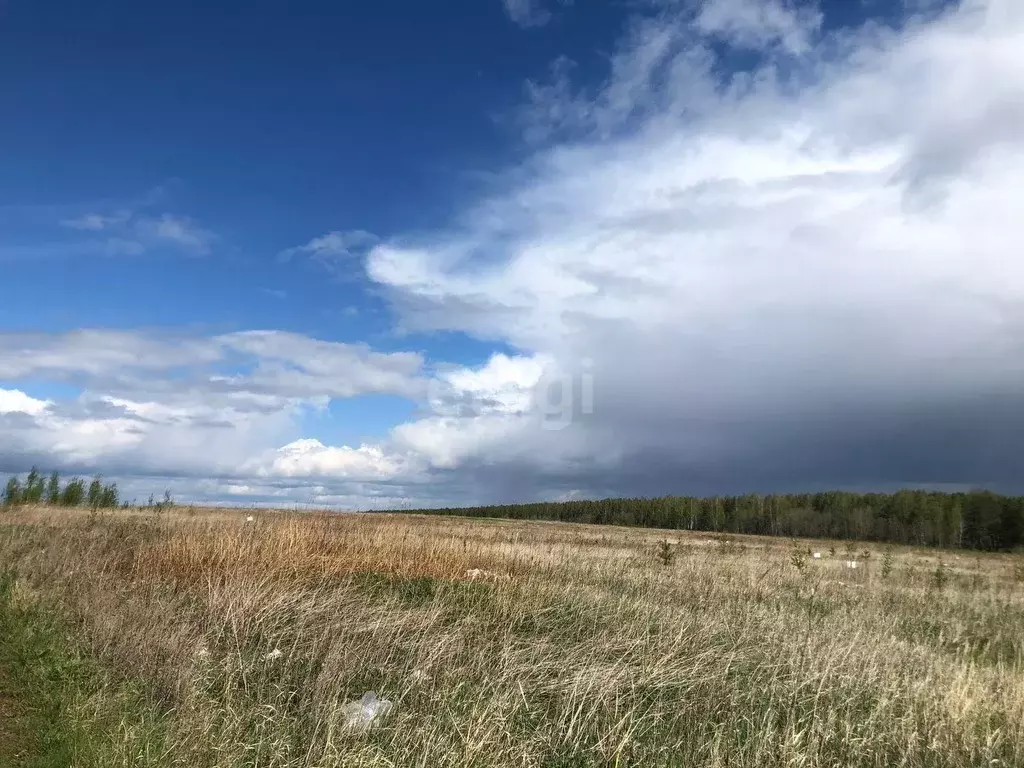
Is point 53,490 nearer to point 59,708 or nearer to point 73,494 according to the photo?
point 73,494

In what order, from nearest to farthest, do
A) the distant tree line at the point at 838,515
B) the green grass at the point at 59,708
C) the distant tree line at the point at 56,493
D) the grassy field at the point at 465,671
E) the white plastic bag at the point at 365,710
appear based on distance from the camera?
1. the green grass at the point at 59,708
2. the grassy field at the point at 465,671
3. the white plastic bag at the point at 365,710
4. the distant tree line at the point at 56,493
5. the distant tree line at the point at 838,515

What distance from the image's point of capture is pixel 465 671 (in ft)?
25.2

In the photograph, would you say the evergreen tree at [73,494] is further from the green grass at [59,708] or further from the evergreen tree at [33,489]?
the green grass at [59,708]

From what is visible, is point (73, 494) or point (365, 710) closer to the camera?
point (365, 710)

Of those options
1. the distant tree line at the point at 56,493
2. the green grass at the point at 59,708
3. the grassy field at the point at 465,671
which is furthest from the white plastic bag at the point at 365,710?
the distant tree line at the point at 56,493

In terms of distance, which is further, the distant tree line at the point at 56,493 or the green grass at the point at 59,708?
the distant tree line at the point at 56,493

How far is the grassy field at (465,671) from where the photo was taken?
5852 millimetres

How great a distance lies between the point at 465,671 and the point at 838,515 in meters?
124

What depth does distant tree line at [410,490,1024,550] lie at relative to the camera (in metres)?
95.1

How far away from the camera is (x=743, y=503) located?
138m

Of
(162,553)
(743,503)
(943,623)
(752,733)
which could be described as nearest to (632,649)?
(752,733)

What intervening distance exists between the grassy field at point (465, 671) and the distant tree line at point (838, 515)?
7612 cm

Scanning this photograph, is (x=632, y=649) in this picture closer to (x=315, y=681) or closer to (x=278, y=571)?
(x=315, y=681)

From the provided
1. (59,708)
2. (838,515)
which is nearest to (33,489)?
(59,708)
